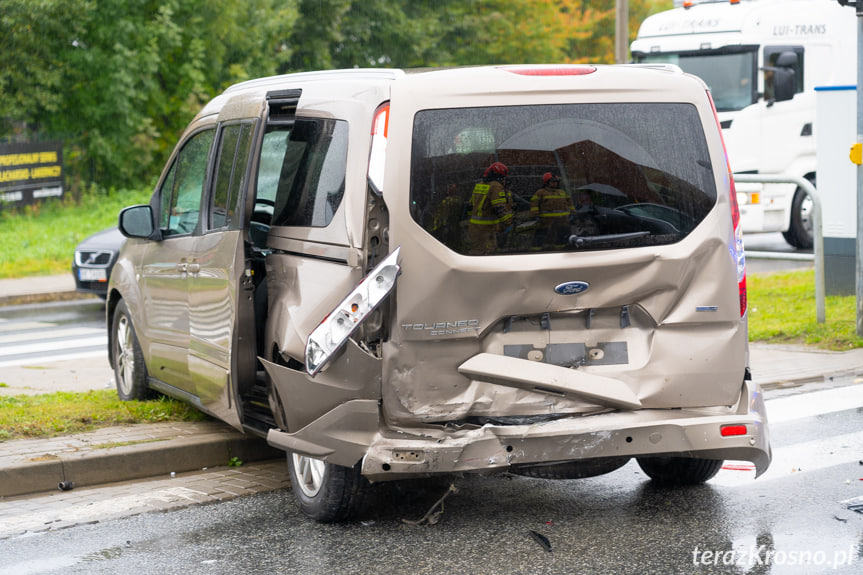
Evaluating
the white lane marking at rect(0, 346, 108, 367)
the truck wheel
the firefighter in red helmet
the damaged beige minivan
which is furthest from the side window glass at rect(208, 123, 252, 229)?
the truck wheel

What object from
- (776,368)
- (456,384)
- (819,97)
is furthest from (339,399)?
(819,97)

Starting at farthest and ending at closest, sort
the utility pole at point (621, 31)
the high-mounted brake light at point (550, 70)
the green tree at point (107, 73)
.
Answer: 1. the green tree at point (107, 73)
2. the utility pole at point (621, 31)
3. the high-mounted brake light at point (550, 70)

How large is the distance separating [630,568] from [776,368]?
5204 mm

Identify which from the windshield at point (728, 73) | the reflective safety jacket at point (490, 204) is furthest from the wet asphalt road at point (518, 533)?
the windshield at point (728, 73)

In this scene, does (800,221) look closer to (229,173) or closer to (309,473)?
(229,173)

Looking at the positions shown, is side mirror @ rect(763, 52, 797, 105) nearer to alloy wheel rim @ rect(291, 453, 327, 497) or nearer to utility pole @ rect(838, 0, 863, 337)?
utility pole @ rect(838, 0, 863, 337)

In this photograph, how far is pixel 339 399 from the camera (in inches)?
198

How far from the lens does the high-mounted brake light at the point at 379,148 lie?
4984 mm

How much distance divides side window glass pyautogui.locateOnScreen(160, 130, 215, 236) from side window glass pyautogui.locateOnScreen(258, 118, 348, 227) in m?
0.74

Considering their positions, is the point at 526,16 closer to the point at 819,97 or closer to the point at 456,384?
the point at 819,97

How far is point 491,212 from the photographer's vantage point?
5020 millimetres

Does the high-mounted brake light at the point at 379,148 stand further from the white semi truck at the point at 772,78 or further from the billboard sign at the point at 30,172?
the billboard sign at the point at 30,172

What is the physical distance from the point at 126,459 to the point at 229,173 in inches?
69.0

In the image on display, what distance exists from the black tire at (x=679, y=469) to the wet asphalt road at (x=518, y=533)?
0.06 meters
